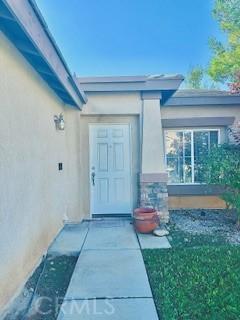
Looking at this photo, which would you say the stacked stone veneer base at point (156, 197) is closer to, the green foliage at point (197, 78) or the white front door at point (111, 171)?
the white front door at point (111, 171)

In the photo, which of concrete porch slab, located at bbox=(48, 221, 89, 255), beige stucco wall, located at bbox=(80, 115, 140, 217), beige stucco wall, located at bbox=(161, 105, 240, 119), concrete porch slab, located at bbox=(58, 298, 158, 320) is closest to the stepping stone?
concrete porch slab, located at bbox=(48, 221, 89, 255)

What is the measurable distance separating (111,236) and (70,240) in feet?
2.70

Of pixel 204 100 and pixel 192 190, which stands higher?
pixel 204 100

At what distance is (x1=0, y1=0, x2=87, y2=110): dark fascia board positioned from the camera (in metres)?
2.94

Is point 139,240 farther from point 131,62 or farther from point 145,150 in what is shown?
point 131,62

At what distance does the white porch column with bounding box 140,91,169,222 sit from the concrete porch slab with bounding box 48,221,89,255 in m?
1.60

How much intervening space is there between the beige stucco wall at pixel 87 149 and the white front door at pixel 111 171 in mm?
107

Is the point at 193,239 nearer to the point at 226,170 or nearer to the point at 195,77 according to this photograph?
the point at 226,170

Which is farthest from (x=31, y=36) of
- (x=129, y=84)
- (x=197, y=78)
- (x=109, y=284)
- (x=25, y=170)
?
(x=197, y=78)

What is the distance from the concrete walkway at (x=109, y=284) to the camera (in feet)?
10.9

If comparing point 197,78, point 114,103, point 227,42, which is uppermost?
point 197,78

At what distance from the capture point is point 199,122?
8961 millimetres

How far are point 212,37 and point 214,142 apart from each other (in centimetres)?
852

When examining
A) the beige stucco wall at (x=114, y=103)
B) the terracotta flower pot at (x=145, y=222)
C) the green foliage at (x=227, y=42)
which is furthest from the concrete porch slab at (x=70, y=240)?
the green foliage at (x=227, y=42)
